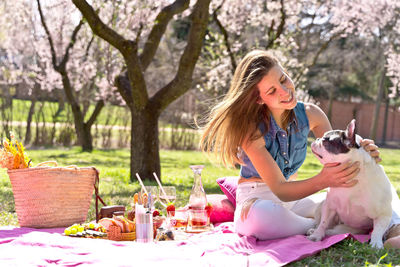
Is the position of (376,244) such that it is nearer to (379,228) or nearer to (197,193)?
(379,228)

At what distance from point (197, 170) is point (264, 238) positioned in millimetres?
823

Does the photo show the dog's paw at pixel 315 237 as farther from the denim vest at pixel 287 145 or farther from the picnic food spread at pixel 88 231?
the picnic food spread at pixel 88 231

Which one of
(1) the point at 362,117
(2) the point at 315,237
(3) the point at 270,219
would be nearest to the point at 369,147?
(2) the point at 315,237

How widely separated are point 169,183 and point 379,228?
6.13 metres

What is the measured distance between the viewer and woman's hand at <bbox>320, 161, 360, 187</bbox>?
125 inches

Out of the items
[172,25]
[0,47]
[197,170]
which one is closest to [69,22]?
[0,47]

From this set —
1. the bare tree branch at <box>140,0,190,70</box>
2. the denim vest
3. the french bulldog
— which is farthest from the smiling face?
the bare tree branch at <box>140,0,190,70</box>

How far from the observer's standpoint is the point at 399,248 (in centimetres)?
321

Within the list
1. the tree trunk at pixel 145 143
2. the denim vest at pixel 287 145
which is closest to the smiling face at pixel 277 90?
the denim vest at pixel 287 145

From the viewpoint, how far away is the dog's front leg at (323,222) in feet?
11.3

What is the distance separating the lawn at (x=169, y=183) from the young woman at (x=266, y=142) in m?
0.53

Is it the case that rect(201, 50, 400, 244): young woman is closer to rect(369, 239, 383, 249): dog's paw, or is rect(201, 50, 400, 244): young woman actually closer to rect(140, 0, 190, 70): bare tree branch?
rect(369, 239, 383, 249): dog's paw

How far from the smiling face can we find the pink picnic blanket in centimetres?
99

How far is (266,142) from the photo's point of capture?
3.98 m
